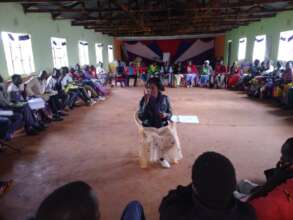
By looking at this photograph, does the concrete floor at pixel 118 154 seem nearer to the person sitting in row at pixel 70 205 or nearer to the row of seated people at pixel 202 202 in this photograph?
the row of seated people at pixel 202 202

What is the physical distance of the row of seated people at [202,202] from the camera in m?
0.73

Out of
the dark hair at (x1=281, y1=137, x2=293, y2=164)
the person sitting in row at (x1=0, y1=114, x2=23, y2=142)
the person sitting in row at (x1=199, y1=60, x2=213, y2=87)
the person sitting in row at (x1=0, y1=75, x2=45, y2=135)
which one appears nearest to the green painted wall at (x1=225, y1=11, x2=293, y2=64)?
the person sitting in row at (x1=199, y1=60, x2=213, y2=87)

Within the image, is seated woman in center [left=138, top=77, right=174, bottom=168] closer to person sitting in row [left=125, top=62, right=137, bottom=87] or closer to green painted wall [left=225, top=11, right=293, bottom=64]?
green painted wall [left=225, top=11, right=293, bottom=64]

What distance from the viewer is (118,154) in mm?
3559

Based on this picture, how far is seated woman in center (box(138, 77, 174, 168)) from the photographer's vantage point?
315 cm

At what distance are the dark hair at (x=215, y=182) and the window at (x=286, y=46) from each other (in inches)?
305

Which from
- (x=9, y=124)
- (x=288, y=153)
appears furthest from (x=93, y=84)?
(x=288, y=153)

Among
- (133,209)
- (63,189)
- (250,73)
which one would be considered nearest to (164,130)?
(133,209)

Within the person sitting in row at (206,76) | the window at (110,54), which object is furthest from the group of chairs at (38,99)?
the window at (110,54)

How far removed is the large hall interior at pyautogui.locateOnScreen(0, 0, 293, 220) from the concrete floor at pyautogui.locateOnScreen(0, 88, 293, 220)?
0.05ft

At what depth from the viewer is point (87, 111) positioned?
6.29 meters

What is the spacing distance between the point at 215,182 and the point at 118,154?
2716 mm

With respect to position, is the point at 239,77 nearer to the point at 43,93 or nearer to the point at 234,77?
the point at 234,77

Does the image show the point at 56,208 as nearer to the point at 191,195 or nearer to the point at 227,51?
the point at 191,195
